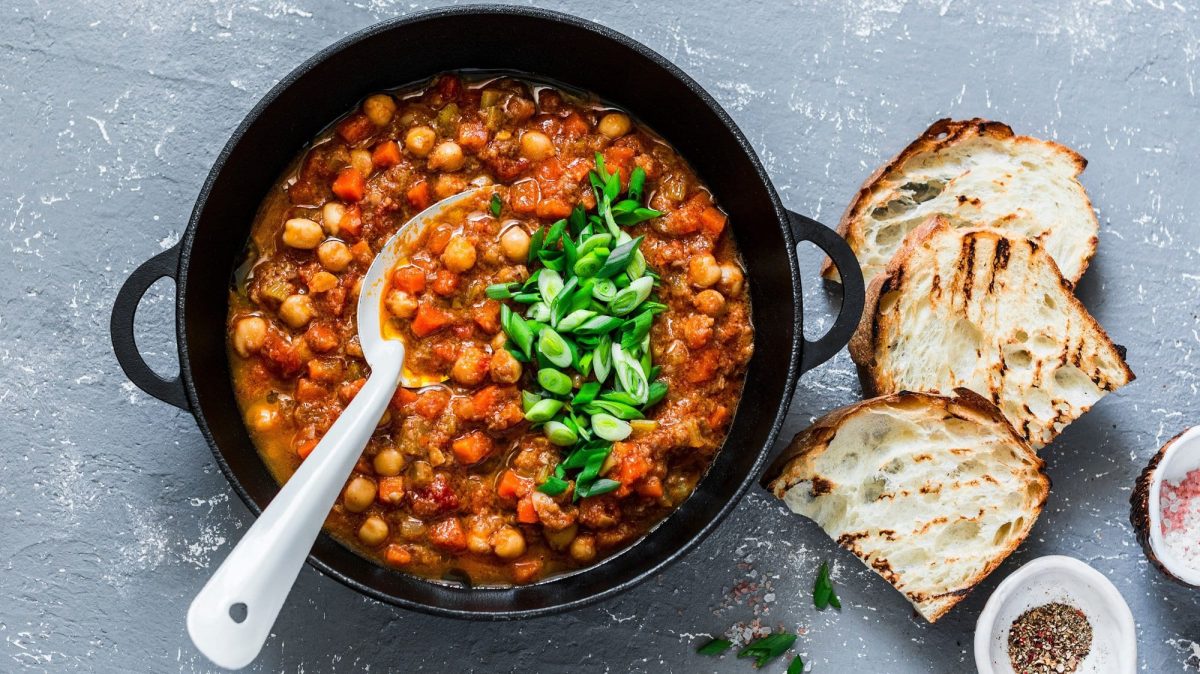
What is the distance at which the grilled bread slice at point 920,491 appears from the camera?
409 cm

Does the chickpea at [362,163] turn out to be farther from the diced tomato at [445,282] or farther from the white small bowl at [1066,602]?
the white small bowl at [1066,602]

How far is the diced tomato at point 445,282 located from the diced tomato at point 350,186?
16.8 inches

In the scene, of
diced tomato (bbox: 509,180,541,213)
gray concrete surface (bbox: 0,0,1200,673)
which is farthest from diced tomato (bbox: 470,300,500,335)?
gray concrete surface (bbox: 0,0,1200,673)

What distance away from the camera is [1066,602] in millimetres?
4188

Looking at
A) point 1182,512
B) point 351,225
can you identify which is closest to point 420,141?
point 351,225

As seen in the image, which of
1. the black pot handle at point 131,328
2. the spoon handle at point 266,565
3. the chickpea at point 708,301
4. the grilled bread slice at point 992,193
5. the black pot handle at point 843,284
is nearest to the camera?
the spoon handle at point 266,565

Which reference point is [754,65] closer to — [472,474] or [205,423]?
[472,474]

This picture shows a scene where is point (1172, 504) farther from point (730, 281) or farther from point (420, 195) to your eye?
point (420, 195)

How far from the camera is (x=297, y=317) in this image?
12.5ft

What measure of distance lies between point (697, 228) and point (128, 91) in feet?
7.69

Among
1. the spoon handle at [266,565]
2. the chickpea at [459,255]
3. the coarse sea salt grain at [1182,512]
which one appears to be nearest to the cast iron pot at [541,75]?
the spoon handle at [266,565]

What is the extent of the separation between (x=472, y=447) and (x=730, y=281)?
1.15m

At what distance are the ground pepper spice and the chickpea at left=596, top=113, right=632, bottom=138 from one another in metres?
2.46

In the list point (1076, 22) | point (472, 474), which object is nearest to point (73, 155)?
point (472, 474)
